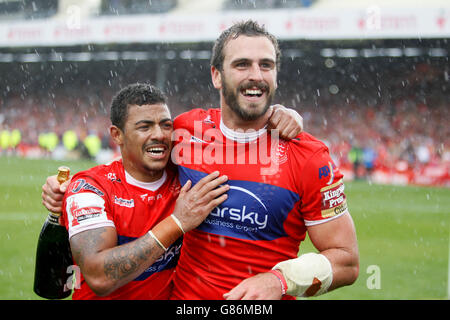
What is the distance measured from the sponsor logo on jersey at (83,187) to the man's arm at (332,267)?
0.99 m

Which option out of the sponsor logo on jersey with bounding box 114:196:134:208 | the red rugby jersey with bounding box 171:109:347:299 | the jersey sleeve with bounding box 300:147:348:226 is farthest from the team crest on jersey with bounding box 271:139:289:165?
the sponsor logo on jersey with bounding box 114:196:134:208

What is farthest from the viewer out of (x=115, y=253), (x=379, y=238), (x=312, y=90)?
(x=312, y=90)

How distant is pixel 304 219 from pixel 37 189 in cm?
1198

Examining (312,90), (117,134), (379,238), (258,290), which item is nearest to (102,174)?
(117,134)

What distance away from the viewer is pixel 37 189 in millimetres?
13125

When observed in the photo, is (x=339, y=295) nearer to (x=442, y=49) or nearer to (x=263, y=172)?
(x=263, y=172)

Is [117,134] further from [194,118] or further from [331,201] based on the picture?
[331,201]

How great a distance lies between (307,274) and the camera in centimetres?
232

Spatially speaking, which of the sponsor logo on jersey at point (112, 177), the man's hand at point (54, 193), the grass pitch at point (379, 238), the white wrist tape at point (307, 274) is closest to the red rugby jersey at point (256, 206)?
the white wrist tape at point (307, 274)

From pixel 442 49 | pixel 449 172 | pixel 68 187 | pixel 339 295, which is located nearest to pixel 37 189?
pixel 339 295

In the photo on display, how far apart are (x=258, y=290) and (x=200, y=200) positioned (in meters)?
0.58

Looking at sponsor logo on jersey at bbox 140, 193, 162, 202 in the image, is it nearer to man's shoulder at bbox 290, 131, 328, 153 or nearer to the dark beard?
the dark beard

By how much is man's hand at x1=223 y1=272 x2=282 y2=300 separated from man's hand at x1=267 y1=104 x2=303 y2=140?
818 millimetres

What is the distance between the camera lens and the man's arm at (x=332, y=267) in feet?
7.41
